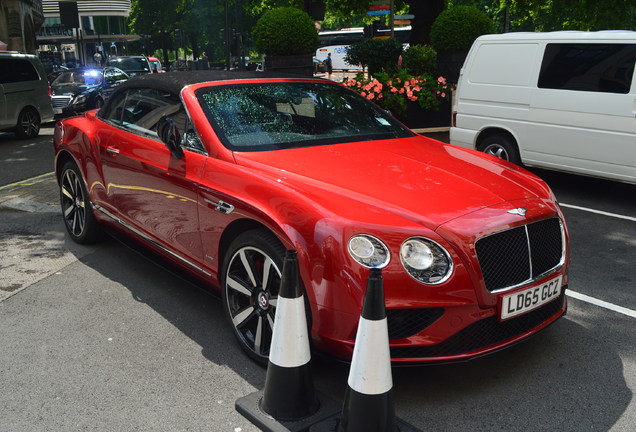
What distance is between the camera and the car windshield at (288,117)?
4379 millimetres

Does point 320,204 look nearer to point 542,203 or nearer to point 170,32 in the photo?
point 542,203

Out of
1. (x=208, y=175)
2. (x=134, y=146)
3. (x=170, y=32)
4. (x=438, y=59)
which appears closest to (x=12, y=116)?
(x=438, y=59)

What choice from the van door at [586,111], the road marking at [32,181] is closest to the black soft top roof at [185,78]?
the van door at [586,111]

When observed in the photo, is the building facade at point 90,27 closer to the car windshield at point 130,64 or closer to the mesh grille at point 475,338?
the car windshield at point 130,64

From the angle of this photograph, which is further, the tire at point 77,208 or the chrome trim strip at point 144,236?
the tire at point 77,208

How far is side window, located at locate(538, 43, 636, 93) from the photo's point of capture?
751cm

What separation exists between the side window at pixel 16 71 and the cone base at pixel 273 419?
553 inches

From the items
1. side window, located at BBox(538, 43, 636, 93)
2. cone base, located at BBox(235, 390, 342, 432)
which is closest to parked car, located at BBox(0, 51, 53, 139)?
side window, located at BBox(538, 43, 636, 93)

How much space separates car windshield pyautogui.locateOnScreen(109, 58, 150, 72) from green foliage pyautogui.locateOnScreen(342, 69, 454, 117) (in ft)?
71.3

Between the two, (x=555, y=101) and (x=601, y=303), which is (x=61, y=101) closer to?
(x=555, y=101)

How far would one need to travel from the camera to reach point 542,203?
377 centimetres

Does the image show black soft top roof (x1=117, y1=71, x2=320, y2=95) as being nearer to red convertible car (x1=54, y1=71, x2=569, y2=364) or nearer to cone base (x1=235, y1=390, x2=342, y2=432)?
red convertible car (x1=54, y1=71, x2=569, y2=364)

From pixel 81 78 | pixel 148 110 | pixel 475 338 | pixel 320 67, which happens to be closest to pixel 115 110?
pixel 148 110

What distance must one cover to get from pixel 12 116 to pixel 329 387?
45.5ft
